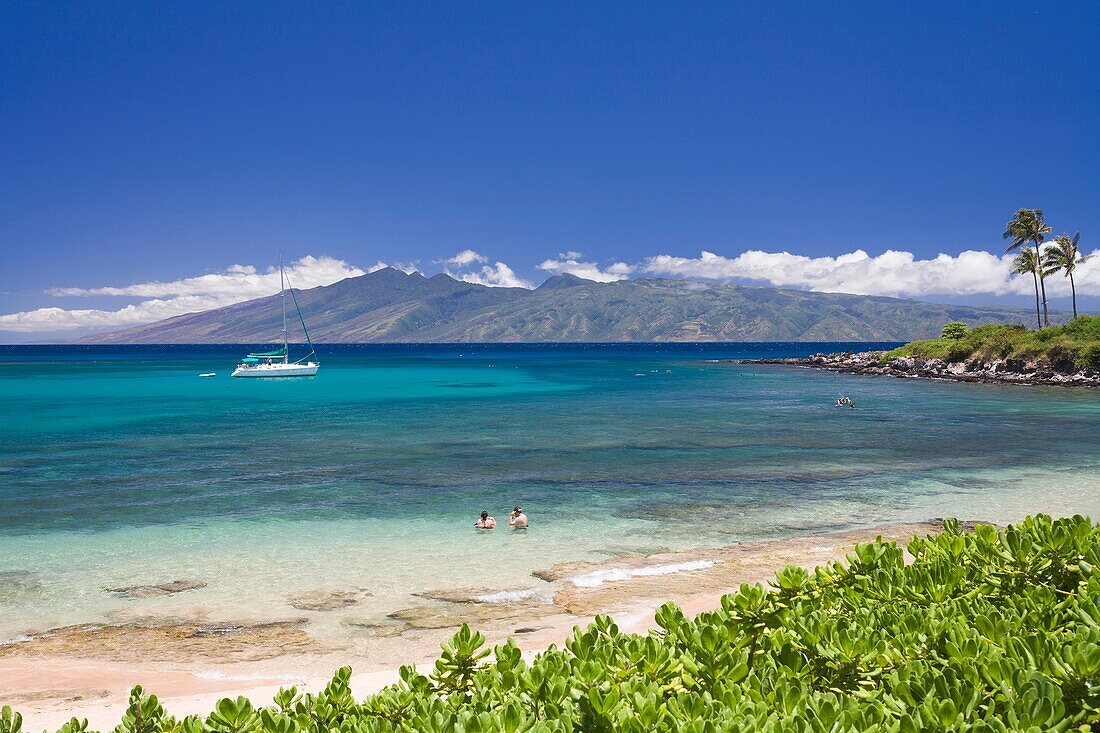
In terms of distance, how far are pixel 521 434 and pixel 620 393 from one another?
3078cm

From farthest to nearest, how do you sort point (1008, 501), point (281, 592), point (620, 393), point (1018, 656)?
point (620, 393) < point (1008, 501) < point (281, 592) < point (1018, 656)

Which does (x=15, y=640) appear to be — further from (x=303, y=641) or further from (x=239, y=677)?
(x=303, y=641)

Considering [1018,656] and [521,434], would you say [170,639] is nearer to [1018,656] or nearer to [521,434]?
[1018,656]

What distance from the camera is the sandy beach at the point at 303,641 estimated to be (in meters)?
9.60

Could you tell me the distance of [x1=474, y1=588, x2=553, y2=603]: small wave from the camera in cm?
1354

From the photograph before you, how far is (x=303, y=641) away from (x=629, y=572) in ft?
22.8

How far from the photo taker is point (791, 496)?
22.7m

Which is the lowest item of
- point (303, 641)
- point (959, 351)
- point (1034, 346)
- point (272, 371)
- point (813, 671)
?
point (303, 641)

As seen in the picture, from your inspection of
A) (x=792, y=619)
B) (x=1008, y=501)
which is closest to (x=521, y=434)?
(x=1008, y=501)

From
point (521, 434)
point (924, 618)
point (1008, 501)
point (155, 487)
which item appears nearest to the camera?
point (924, 618)

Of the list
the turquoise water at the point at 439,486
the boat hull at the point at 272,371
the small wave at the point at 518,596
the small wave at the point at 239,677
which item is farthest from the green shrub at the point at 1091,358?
the boat hull at the point at 272,371

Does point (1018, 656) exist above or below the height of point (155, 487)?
above

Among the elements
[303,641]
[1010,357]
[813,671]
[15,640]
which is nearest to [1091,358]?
[1010,357]

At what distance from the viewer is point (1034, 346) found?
73.6 m
